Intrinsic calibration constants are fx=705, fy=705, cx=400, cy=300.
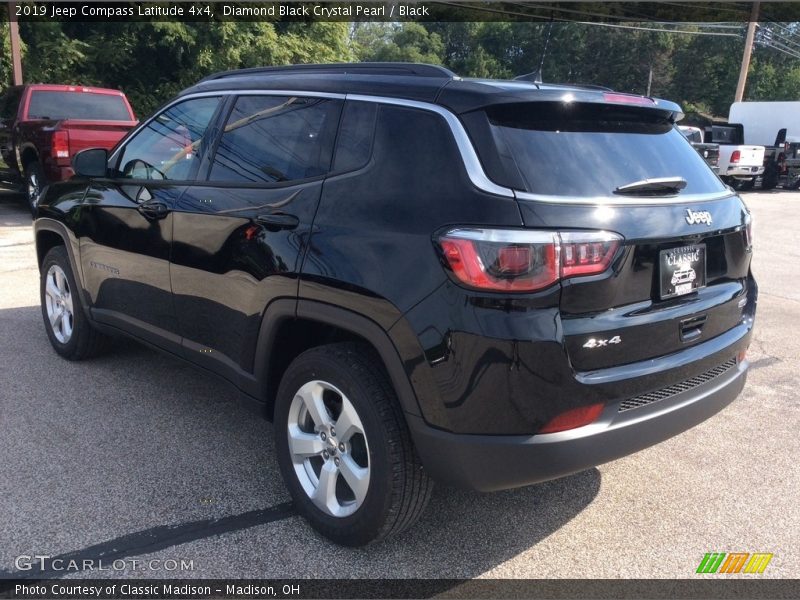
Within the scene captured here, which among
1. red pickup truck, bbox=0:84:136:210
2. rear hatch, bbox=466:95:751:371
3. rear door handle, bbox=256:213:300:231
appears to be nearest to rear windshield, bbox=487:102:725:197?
rear hatch, bbox=466:95:751:371

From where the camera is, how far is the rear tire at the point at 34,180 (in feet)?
34.4

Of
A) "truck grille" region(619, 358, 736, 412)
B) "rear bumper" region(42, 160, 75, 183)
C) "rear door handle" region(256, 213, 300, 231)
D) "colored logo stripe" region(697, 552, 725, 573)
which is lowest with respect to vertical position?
"rear bumper" region(42, 160, 75, 183)

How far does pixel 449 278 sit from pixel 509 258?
205 millimetres

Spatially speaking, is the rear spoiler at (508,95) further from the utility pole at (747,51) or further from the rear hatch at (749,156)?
the utility pole at (747,51)

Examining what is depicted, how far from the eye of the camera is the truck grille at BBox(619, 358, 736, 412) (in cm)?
254

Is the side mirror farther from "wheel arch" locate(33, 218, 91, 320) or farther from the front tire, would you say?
the front tire

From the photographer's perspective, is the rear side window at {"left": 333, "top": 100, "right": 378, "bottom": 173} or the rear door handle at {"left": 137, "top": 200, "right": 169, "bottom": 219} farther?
the rear door handle at {"left": 137, "top": 200, "right": 169, "bottom": 219}

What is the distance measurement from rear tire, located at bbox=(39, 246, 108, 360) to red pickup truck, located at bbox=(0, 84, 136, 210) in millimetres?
5577

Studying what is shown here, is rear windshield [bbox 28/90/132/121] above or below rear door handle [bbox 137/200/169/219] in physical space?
below

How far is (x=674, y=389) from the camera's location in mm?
2691

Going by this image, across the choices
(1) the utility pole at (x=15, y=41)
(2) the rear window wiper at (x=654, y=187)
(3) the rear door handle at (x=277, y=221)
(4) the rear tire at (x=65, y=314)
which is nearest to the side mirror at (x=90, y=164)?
(4) the rear tire at (x=65, y=314)

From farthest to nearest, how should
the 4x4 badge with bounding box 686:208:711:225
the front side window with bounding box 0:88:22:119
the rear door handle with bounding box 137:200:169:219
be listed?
the front side window with bounding box 0:88:22:119, the rear door handle with bounding box 137:200:169:219, the 4x4 badge with bounding box 686:208:711:225

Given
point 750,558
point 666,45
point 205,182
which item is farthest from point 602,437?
point 666,45

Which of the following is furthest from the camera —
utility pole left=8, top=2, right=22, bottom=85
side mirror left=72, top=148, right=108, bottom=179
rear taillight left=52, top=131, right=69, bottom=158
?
utility pole left=8, top=2, right=22, bottom=85
